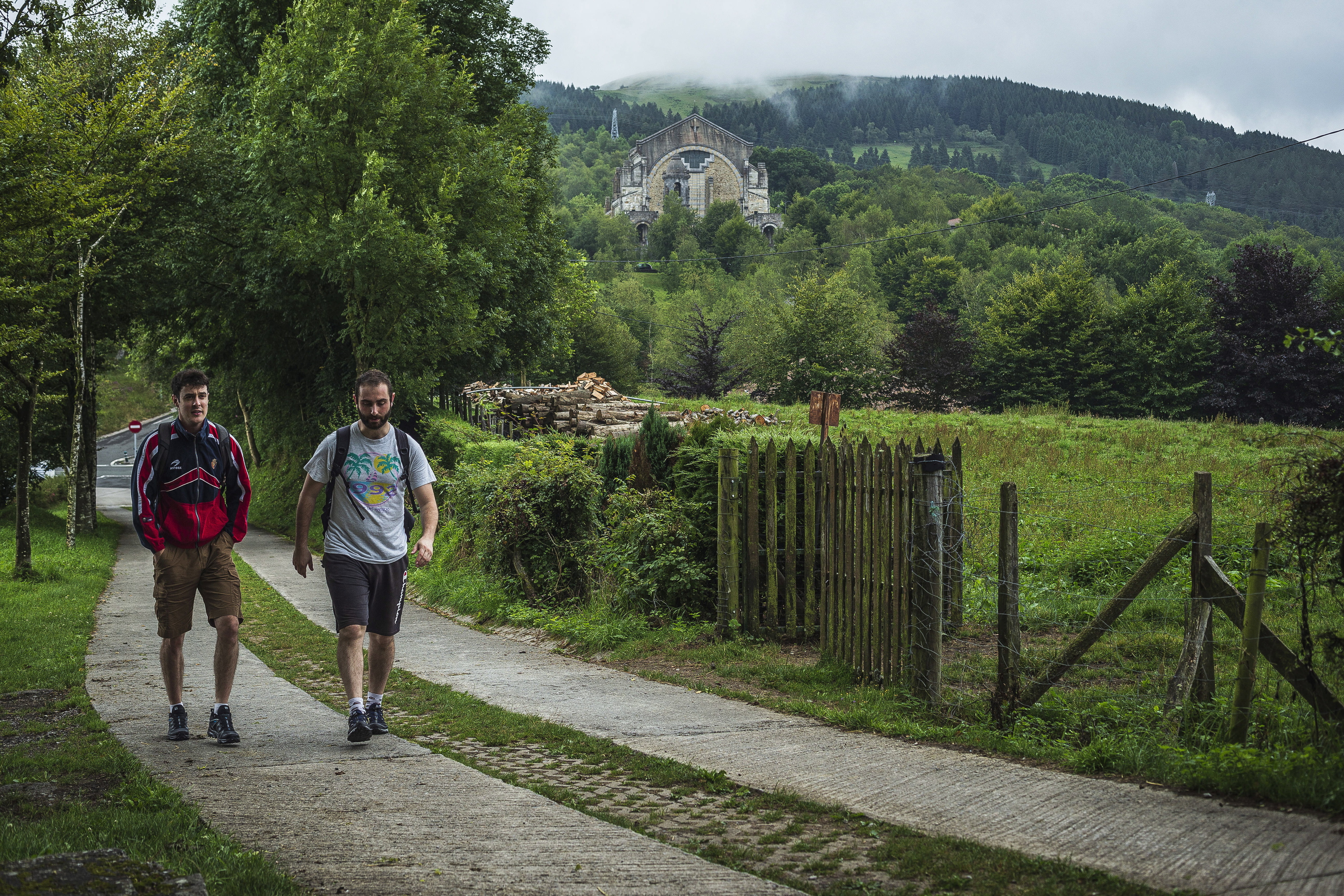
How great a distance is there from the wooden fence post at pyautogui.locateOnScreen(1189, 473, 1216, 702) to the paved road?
56675 millimetres

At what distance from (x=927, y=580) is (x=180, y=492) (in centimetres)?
457

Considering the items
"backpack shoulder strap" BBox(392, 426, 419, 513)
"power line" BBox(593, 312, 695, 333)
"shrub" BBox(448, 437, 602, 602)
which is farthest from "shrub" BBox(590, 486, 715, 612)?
"power line" BBox(593, 312, 695, 333)

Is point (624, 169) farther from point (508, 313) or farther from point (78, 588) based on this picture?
point (78, 588)

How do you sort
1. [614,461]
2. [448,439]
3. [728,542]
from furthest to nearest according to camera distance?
[448,439] < [614,461] < [728,542]

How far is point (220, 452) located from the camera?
6184mm

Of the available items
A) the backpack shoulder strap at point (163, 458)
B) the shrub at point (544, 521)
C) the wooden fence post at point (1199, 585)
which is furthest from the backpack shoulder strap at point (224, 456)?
the shrub at point (544, 521)

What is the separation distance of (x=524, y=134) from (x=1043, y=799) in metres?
29.8

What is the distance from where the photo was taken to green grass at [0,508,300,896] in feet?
12.6

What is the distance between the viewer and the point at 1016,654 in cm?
634

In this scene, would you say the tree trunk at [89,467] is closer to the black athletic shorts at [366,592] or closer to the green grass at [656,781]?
the green grass at [656,781]

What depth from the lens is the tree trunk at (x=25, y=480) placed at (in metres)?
16.3

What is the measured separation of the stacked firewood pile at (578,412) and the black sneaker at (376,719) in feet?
45.0

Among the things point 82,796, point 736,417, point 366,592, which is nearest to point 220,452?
point 366,592

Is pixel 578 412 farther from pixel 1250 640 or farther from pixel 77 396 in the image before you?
pixel 1250 640
